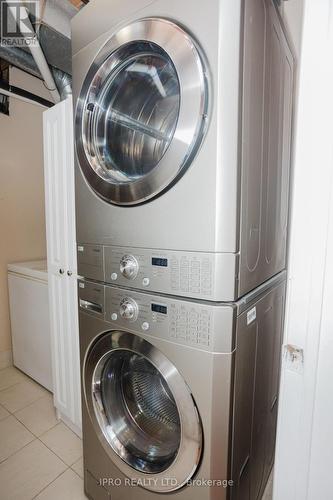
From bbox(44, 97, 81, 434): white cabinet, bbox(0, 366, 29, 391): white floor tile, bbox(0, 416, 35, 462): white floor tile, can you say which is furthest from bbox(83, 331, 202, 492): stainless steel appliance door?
bbox(0, 366, 29, 391): white floor tile

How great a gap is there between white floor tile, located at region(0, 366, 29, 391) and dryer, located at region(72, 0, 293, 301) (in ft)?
5.56

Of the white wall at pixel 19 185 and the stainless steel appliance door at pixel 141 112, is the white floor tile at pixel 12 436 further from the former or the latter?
the stainless steel appliance door at pixel 141 112

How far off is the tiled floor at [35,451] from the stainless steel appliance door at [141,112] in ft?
4.82

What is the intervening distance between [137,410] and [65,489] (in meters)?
0.64

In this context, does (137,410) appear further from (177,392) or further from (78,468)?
(78,468)

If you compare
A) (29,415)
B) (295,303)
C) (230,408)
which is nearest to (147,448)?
(230,408)

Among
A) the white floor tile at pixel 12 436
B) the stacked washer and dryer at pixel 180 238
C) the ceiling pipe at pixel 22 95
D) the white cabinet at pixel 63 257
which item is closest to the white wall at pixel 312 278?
the stacked washer and dryer at pixel 180 238

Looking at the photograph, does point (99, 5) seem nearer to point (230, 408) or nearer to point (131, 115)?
point (131, 115)

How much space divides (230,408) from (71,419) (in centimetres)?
122

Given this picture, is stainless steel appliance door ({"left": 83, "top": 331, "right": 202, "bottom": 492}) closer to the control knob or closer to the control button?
the control knob

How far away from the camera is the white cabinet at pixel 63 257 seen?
1269mm

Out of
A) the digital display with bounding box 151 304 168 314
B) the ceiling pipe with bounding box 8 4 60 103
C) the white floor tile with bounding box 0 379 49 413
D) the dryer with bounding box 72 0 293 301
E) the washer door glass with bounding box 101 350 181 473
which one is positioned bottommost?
the white floor tile with bounding box 0 379 49 413

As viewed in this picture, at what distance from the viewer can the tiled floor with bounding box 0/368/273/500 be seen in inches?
47.4

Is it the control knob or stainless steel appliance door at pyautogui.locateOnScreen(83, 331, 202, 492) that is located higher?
the control knob
